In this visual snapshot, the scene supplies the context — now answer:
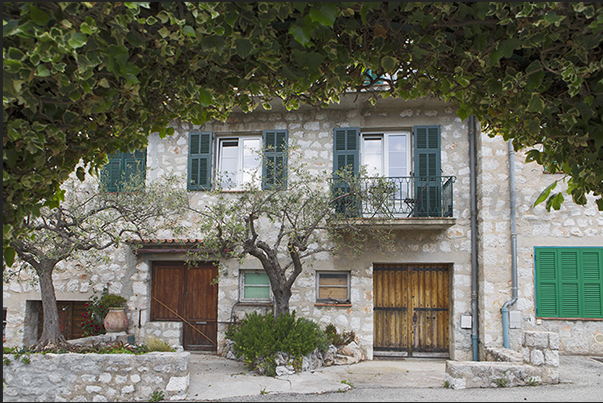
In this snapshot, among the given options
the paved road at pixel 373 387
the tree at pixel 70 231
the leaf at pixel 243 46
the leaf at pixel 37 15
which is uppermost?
the leaf at pixel 243 46

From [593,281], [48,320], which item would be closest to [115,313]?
[48,320]

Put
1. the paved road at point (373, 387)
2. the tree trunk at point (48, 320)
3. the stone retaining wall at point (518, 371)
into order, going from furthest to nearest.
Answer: the tree trunk at point (48, 320), the stone retaining wall at point (518, 371), the paved road at point (373, 387)

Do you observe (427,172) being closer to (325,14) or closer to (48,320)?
(48,320)

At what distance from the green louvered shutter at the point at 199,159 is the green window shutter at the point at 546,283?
670 centimetres

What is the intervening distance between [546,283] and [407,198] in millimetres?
2998

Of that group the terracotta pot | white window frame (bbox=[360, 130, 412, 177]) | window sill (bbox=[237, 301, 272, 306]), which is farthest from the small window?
the terracotta pot

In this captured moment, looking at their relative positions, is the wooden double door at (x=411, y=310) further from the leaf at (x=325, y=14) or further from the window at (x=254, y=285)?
the leaf at (x=325, y=14)

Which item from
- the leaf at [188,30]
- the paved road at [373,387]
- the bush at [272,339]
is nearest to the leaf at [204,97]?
the leaf at [188,30]

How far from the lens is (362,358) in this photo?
934cm

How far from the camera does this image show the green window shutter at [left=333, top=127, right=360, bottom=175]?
32.4ft

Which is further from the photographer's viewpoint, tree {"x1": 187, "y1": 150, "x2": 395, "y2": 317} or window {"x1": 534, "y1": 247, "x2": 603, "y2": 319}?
window {"x1": 534, "y1": 247, "x2": 603, "y2": 319}

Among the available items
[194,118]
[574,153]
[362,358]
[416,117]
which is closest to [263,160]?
[416,117]

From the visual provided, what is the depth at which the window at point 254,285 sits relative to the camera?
10047 mm

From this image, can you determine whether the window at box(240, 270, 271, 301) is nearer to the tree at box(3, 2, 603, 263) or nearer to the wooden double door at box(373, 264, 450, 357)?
the wooden double door at box(373, 264, 450, 357)
